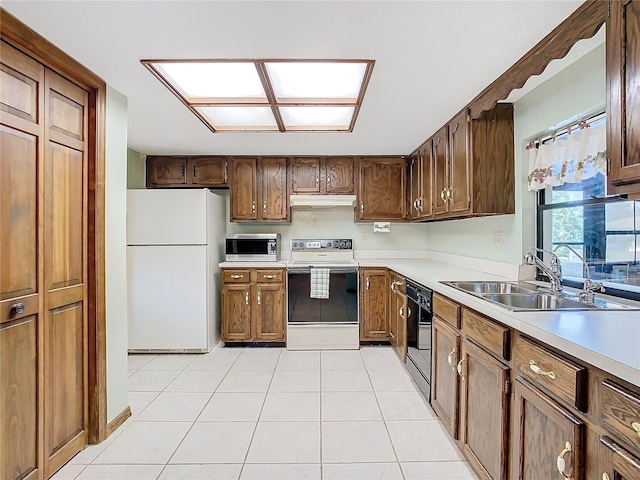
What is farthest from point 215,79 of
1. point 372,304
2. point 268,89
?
point 372,304

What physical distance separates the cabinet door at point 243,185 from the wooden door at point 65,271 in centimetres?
193

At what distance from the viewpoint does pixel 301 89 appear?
2096mm

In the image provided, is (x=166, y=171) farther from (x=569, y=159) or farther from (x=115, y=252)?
(x=569, y=159)

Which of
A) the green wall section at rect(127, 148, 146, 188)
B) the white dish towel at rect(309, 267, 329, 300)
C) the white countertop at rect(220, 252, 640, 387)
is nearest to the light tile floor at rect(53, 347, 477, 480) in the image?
the white dish towel at rect(309, 267, 329, 300)

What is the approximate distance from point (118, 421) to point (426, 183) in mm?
3130

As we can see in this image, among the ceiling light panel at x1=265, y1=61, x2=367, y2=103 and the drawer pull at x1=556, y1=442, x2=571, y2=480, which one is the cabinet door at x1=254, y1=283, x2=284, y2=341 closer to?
the ceiling light panel at x1=265, y1=61, x2=367, y2=103

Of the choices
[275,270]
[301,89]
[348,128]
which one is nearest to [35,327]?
[301,89]

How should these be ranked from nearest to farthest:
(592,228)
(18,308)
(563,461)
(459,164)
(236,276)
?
(563,461) → (18,308) → (592,228) → (459,164) → (236,276)

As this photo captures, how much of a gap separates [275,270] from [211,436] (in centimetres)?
178

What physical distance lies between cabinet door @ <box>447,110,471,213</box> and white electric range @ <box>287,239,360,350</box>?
132cm

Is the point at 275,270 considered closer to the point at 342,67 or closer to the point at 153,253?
the point at 153,253

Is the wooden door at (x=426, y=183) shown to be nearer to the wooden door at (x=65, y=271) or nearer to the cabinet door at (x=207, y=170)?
the cabinet door at (x=207, y=170)

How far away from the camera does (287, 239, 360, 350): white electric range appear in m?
3.47

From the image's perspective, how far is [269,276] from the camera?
11.6 feet
